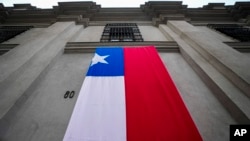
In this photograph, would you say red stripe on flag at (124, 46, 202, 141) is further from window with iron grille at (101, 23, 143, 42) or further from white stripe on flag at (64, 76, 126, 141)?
window with iron grille at (101, 23, 143, 42)

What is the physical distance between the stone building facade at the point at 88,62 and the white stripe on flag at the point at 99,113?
25.0 inches

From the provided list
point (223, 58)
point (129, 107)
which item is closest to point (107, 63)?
point (129, 107)

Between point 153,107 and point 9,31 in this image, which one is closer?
point 153,107

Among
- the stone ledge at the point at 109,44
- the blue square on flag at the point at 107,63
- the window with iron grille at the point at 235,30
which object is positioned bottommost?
the blue square on flag at the point at 107,63

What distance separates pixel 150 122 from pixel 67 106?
2179 mm

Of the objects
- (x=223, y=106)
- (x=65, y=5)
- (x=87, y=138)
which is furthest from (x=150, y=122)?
(x=65, y=5)

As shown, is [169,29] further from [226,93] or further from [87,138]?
[87,138]

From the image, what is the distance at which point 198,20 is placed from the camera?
416 inches

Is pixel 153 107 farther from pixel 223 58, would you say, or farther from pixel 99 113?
pixel 223 58

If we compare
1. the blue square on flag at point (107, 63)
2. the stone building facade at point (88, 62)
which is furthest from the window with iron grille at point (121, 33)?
the blue square on flag at point (107, 63)

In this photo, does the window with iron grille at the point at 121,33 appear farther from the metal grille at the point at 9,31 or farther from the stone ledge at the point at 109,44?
the metal grille at the point at 9,31

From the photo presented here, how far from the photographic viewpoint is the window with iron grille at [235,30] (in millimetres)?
7773

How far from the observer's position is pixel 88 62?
226 inches

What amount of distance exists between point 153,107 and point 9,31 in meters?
9.75
